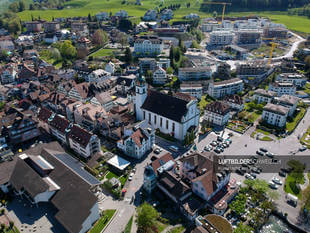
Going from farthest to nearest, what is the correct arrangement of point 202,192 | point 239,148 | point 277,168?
1. point 239,148
2. point 277,168
3. point 202,192

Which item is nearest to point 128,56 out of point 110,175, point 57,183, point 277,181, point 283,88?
point 283,88

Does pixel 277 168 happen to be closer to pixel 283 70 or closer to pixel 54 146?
pixel 54 146

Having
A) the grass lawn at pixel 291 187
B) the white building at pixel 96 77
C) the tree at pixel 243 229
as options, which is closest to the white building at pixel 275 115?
the grass lawn at pixel 291 187

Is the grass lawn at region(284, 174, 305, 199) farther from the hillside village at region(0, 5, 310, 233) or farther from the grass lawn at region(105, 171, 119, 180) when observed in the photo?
the grass lawn at region(105, 171, 119, 180)

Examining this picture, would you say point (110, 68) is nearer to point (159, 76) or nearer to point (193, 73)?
point (159, 76)

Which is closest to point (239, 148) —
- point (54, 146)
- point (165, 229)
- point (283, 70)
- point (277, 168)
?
point (277, 168)

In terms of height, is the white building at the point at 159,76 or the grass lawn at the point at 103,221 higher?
the white building at the point at 159,76

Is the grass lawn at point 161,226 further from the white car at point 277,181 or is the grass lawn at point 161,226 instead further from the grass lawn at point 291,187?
the grass lawn at point 291,187
